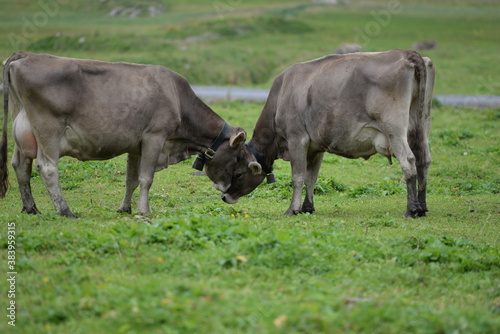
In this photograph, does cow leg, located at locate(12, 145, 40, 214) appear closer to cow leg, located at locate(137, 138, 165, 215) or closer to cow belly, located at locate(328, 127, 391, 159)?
cow leg, located at locate(137, 138, 165, 215)

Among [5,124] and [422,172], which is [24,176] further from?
[422,172]

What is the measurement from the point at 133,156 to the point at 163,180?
3395mm

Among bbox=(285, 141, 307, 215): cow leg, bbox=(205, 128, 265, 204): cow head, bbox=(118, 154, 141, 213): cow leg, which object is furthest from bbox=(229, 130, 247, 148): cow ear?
bbox=(118, 154, 141, 213): cow leg

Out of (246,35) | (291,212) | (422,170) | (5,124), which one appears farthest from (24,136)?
(246,35)

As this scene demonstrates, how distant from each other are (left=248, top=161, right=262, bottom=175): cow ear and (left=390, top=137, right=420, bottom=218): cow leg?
256 centimetres

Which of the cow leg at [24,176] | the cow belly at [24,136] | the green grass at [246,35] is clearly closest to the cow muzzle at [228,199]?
the cow leg at [24,176]

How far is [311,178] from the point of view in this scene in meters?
12.4

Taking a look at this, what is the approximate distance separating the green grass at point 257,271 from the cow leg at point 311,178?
347 millimetres

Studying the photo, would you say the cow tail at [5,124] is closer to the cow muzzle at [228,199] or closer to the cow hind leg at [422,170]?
the cow muzzle at [228,199]

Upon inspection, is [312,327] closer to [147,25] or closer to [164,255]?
[164,255]

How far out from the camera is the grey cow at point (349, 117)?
1061cm

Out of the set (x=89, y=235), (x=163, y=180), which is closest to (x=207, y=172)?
(x=163, y=180)

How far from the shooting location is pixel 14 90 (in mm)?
9938

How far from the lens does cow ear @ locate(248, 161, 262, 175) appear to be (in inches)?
473
